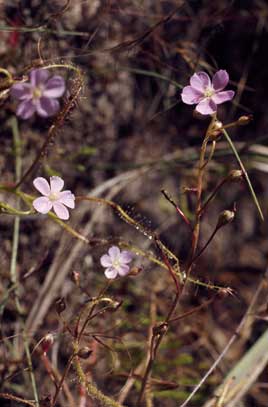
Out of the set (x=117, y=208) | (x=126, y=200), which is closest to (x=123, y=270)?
(x=117, y=208)

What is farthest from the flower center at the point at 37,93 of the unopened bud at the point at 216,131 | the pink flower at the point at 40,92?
the unopened bud at the point at 216,131

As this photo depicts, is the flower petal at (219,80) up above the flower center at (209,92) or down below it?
above

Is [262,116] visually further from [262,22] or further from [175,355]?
[175,355]

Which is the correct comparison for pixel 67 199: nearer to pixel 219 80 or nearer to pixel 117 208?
pixel 117 208

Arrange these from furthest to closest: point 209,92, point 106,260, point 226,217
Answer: point 106,260, point 209,92, point 226,217

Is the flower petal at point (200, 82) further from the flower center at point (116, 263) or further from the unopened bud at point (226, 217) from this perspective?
the flower center at point (116, 263)

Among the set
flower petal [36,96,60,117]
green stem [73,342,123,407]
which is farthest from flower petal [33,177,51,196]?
green stem [73,342,123,407]
